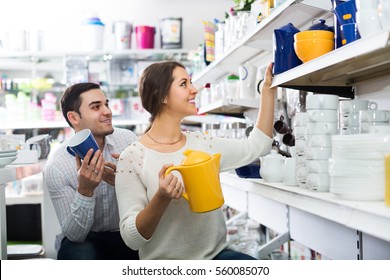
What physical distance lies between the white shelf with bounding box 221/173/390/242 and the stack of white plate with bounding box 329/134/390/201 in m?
0.02

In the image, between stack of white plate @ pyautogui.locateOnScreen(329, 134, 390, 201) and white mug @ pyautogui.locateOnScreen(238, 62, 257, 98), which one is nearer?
stack of white plate @ pyautogui.locateOnScreen(329, 134, 390, 201)

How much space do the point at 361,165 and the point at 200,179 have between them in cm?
41

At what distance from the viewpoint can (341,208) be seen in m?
1.09

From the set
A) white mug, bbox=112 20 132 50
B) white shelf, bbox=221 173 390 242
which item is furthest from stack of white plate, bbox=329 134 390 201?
white mug, bbox=112 20 132 50

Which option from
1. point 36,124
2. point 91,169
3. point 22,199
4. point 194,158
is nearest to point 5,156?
point 91,169

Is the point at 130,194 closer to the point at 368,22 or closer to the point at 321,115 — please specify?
the point at 321,115

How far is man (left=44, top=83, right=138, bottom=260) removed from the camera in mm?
1729

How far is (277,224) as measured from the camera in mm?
2412

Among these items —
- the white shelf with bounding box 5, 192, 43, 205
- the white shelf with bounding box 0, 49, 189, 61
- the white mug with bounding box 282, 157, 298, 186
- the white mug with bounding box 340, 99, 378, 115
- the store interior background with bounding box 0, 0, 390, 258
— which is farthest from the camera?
the store interior background with bounding box 0, 0, 390, 258

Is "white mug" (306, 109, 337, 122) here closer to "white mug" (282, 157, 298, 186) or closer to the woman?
"white mug" (282, 157, 298, 186)

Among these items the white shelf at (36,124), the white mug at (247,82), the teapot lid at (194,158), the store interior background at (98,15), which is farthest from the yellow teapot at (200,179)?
the store interior background at (98,15)

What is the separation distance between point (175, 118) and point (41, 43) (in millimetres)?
3418
